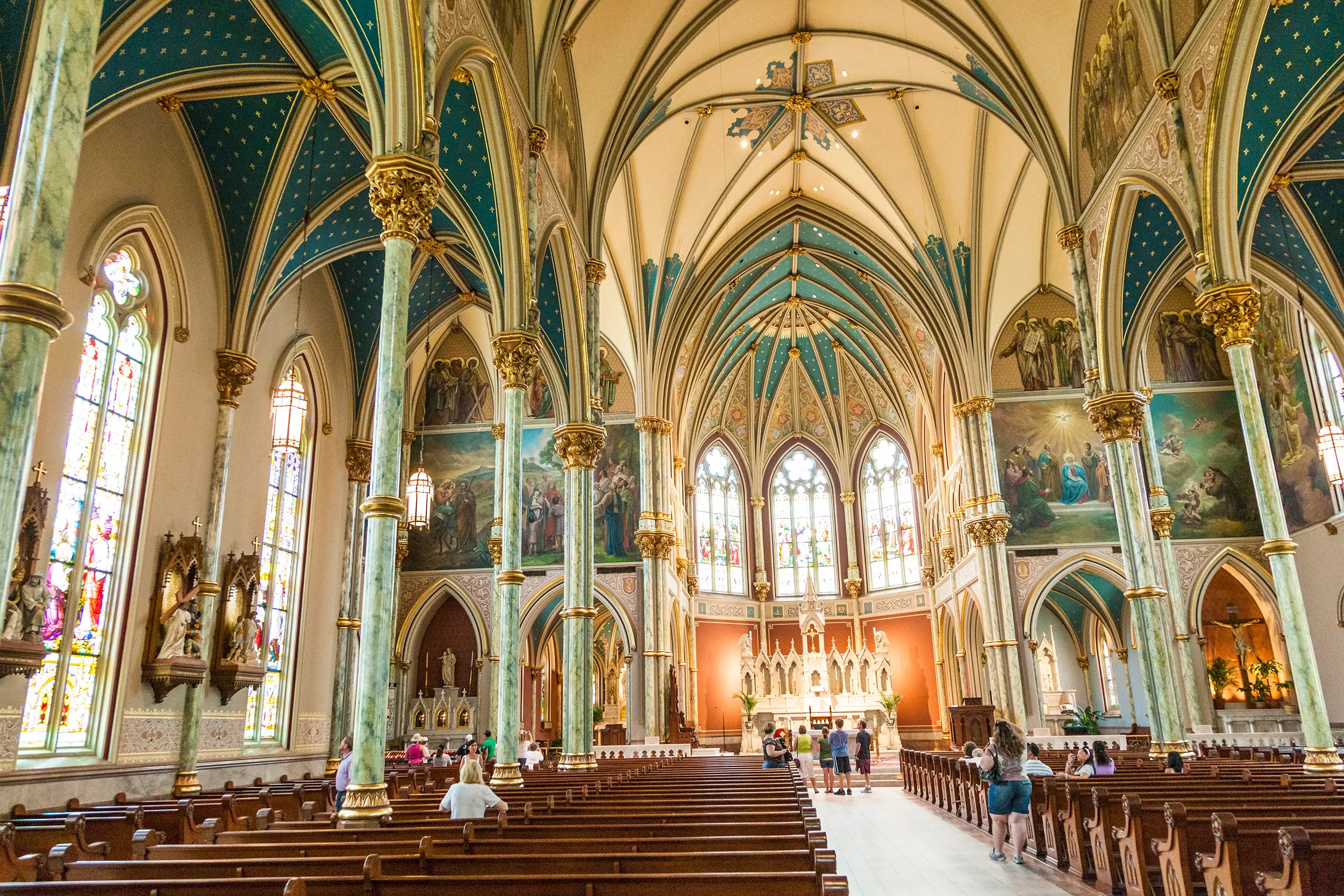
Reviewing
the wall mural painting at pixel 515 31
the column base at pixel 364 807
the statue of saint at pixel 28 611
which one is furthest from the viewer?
the wall mural painting at pixel 515 31

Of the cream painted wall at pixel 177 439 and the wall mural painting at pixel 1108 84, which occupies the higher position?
the wall mural painting at pixel 1108 84

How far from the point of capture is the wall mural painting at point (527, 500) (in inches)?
1001

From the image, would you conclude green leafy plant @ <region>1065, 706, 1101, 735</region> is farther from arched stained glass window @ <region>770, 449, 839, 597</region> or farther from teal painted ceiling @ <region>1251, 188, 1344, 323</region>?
arched stained glass window @ <region>770, 449, 839, 597</region>

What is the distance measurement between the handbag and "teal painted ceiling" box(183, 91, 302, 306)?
13541 mm

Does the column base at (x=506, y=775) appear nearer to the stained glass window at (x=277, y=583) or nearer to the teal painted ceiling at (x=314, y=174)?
the stained glass window at (x=277, y=583)

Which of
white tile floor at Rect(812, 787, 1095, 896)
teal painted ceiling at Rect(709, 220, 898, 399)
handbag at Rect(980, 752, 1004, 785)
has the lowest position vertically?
white tile floor at Rect(812, 787, 1095, 896)

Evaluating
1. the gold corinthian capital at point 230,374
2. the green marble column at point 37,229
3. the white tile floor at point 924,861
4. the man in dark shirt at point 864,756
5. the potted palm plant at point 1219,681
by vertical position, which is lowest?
the white tile floor at point 924,861

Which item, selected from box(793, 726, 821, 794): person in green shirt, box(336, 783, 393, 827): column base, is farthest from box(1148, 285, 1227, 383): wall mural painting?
box(336, 783, 393, 827): column base

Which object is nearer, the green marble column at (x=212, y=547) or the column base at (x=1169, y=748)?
the green marble column at (x=212, y=547)

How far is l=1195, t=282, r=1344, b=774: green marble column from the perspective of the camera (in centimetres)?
1141

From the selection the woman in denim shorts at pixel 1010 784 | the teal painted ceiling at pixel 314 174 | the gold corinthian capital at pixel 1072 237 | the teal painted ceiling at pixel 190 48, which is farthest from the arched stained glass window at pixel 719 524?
the woman in denim shorts at pixel 1010 784

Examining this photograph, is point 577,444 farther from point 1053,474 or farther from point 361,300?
point 1053,474

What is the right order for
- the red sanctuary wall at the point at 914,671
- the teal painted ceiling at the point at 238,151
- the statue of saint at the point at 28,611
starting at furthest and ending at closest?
1. the red sanctuary wall at the point at 914,671
2. the teal painted ceiling at the point at 238,151
3. the statue of saint at the point at 28,611

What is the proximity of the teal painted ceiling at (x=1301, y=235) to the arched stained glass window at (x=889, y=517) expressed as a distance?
18.6 meters
